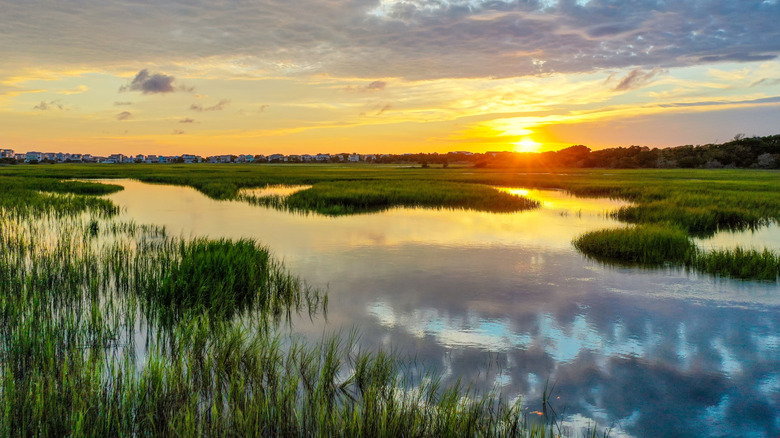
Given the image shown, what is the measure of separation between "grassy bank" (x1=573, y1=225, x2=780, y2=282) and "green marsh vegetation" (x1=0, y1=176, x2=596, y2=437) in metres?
9.55

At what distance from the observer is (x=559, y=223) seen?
21.4 metres

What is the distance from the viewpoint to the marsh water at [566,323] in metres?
5.71

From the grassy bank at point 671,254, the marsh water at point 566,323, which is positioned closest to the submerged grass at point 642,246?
the grassy bank at point 671,254

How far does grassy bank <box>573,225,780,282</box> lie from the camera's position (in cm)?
1195

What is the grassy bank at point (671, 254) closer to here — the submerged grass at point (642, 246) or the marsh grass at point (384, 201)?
the submerged grass at point (642, 246)

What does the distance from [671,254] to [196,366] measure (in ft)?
43.7

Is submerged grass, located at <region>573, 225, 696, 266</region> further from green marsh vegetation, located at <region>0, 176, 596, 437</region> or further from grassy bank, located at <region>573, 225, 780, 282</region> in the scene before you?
green marsh vegetation, located at <region>0, 176, 596, 437</region>

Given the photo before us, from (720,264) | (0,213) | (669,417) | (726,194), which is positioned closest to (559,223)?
(720,264)

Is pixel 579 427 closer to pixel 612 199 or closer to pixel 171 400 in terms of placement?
pixel 171 400

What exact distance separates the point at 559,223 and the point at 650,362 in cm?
1524

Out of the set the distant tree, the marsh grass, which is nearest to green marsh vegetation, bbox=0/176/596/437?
the marsh grass

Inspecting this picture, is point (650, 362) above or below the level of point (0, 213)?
below

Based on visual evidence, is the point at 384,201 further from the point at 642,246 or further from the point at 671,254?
the point at 671,254

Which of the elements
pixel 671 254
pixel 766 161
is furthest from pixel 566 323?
pixel 766 161
